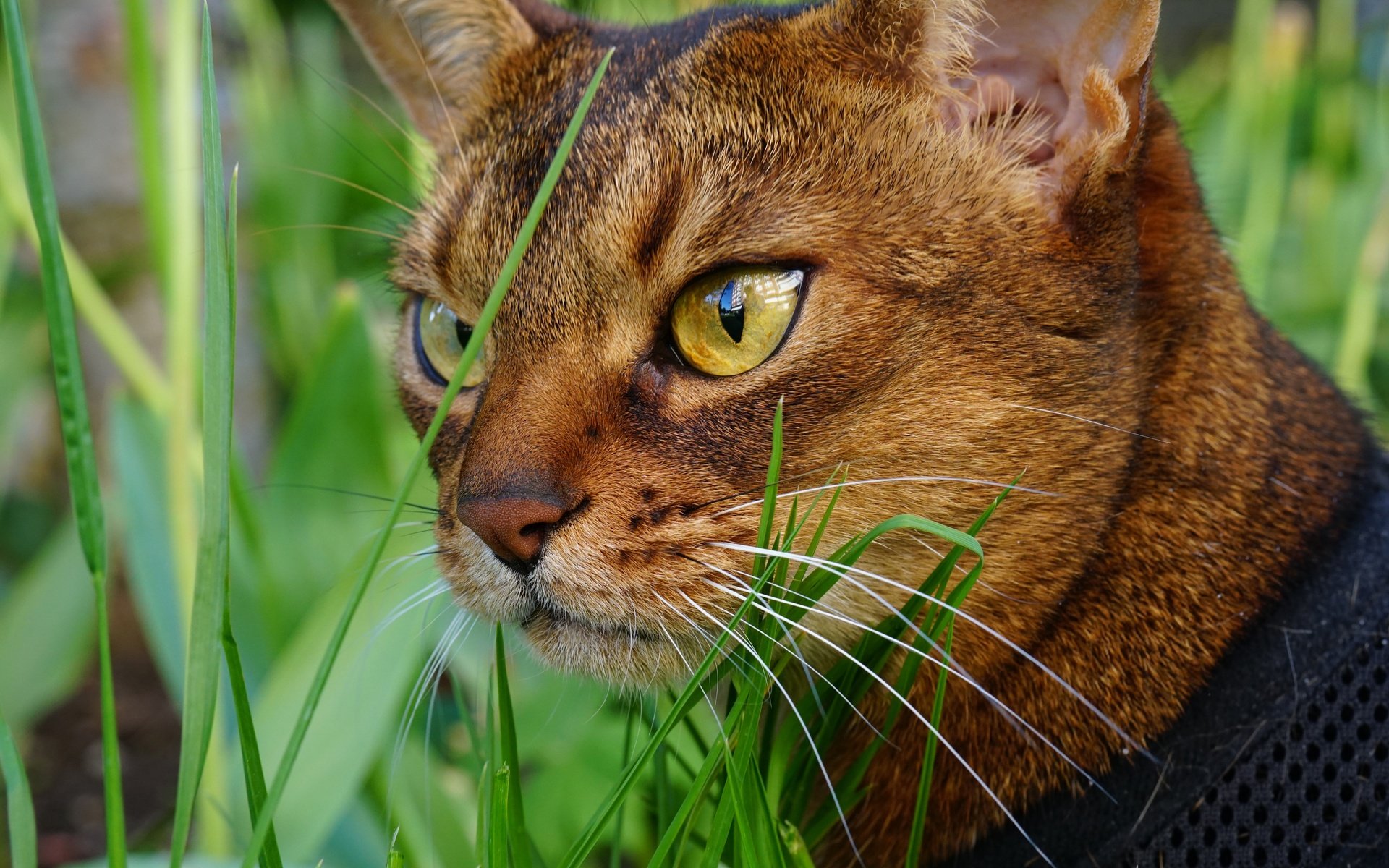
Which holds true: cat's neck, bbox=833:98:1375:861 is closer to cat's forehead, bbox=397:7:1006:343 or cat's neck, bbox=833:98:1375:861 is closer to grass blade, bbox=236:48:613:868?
cat's forehead, bbox=397:7:1006:343

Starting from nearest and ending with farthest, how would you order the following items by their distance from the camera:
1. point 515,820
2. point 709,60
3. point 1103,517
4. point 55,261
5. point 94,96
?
point 55,261 → point 515,820 → point 1103,517 → point 709,60 → point 94,96

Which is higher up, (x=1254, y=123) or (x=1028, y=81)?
(x=1254, y=123)

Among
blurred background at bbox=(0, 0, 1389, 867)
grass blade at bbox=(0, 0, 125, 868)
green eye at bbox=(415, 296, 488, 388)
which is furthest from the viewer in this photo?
blurred background at bbox=(0, 0, 1389, 867)

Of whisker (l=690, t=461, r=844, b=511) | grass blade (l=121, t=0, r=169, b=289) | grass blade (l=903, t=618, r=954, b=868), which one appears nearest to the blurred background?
Answer: grass blade (l=121, t=0, r=169, b=289)

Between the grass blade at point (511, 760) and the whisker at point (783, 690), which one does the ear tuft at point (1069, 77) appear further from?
the grass blade at point (511, 760)

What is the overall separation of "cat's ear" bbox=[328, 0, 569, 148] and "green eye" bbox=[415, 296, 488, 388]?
0.30 m

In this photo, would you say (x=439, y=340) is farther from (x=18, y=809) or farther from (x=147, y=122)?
(x=18, y=809)

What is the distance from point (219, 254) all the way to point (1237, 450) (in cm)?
→ 105

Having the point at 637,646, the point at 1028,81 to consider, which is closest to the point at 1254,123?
the point at 1028,81

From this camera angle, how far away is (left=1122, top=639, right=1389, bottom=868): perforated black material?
1.16m

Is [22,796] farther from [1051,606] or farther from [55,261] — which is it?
[1051,606]

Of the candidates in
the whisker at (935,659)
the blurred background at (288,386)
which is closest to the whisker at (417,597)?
the blurred background at (288,386)

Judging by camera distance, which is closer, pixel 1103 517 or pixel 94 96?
pixel 1103 517

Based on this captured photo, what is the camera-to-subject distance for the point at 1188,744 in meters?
1.24
